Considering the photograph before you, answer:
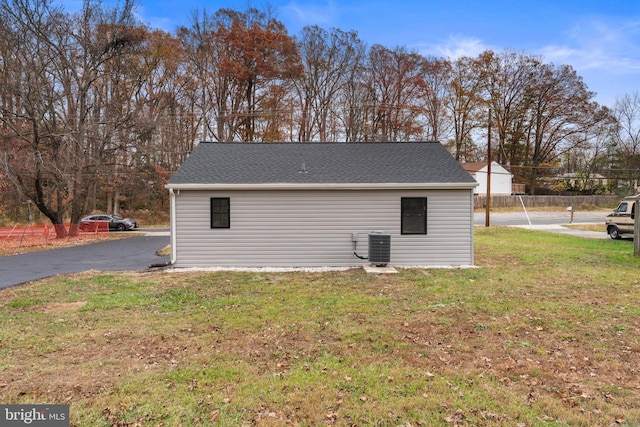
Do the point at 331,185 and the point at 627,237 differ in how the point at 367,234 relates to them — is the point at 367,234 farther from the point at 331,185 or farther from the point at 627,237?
the point at 627,237

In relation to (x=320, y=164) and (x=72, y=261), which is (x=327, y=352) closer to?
(x=320, y=164)

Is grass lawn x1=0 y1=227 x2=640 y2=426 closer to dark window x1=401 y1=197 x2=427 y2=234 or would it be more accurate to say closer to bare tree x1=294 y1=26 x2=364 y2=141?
dark window x1=401 y1=197 x2=427 y2=234

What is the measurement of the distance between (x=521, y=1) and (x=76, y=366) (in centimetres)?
1658

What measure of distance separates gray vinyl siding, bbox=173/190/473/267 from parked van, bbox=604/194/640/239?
35.2 ft

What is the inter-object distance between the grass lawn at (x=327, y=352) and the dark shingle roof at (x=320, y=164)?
126 inches

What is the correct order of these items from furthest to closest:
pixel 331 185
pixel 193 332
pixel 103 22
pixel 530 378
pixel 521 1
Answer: pixel 103 22, pixel 521 1, pixel 331 185, pixel 193 332, pixel 530 378

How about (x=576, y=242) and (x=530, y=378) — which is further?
(x=576, y=242)

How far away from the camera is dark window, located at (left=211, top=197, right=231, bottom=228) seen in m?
10.3

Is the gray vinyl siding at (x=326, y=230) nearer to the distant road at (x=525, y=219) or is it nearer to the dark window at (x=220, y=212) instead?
the dark window at (x=220, y=212)

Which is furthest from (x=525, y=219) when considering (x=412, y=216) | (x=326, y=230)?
(x=326, y=230)

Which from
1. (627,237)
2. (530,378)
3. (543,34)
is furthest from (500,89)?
(530,378)

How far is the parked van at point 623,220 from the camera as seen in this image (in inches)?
638

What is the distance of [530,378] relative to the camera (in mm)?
3793

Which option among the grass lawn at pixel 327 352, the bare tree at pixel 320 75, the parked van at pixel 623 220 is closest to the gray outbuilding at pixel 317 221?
the grass lawn at pixel 327 352
